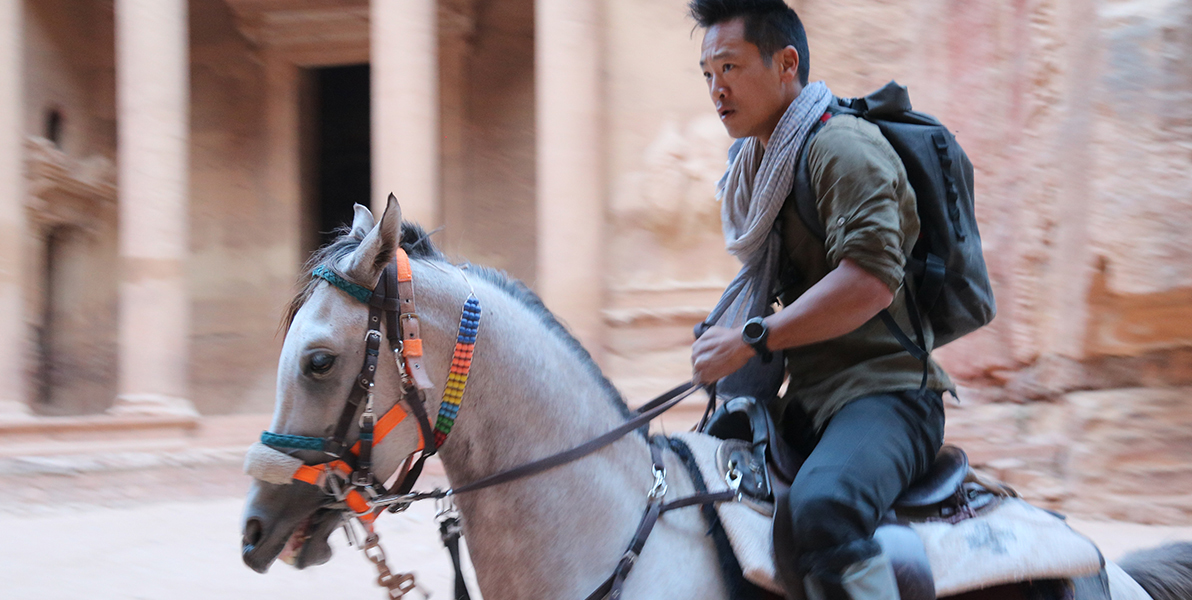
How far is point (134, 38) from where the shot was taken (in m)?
9.83

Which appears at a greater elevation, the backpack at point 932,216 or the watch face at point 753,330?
the backpack at point 932,216

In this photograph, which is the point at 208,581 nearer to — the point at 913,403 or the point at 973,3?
the point at 913,403

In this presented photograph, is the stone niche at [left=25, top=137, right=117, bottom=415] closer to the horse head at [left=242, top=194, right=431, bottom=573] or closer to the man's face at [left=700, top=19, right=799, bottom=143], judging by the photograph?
the horse head at [left=242, top=194, right=431, bottom=573]

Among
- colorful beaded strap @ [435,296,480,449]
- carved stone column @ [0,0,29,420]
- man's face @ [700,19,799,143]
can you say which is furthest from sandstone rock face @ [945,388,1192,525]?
carved stone column @ [0,0,29,420]

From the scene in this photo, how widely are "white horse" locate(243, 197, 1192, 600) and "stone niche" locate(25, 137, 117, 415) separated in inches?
516

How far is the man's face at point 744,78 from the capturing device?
230cm

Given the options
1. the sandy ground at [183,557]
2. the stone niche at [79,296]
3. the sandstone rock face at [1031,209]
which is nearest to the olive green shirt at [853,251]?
the sandy ground at [183,557]

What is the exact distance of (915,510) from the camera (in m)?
2.19

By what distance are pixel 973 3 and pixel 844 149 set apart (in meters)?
8.24

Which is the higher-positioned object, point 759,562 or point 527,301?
point 527,301

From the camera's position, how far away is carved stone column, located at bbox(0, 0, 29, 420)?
9.54 metres

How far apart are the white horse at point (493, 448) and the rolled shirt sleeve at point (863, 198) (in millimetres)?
766

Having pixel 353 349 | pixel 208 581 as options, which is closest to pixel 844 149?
pixel 353 349

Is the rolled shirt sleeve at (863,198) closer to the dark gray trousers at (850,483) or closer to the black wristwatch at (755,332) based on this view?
the black wristwatch at (755,332)
